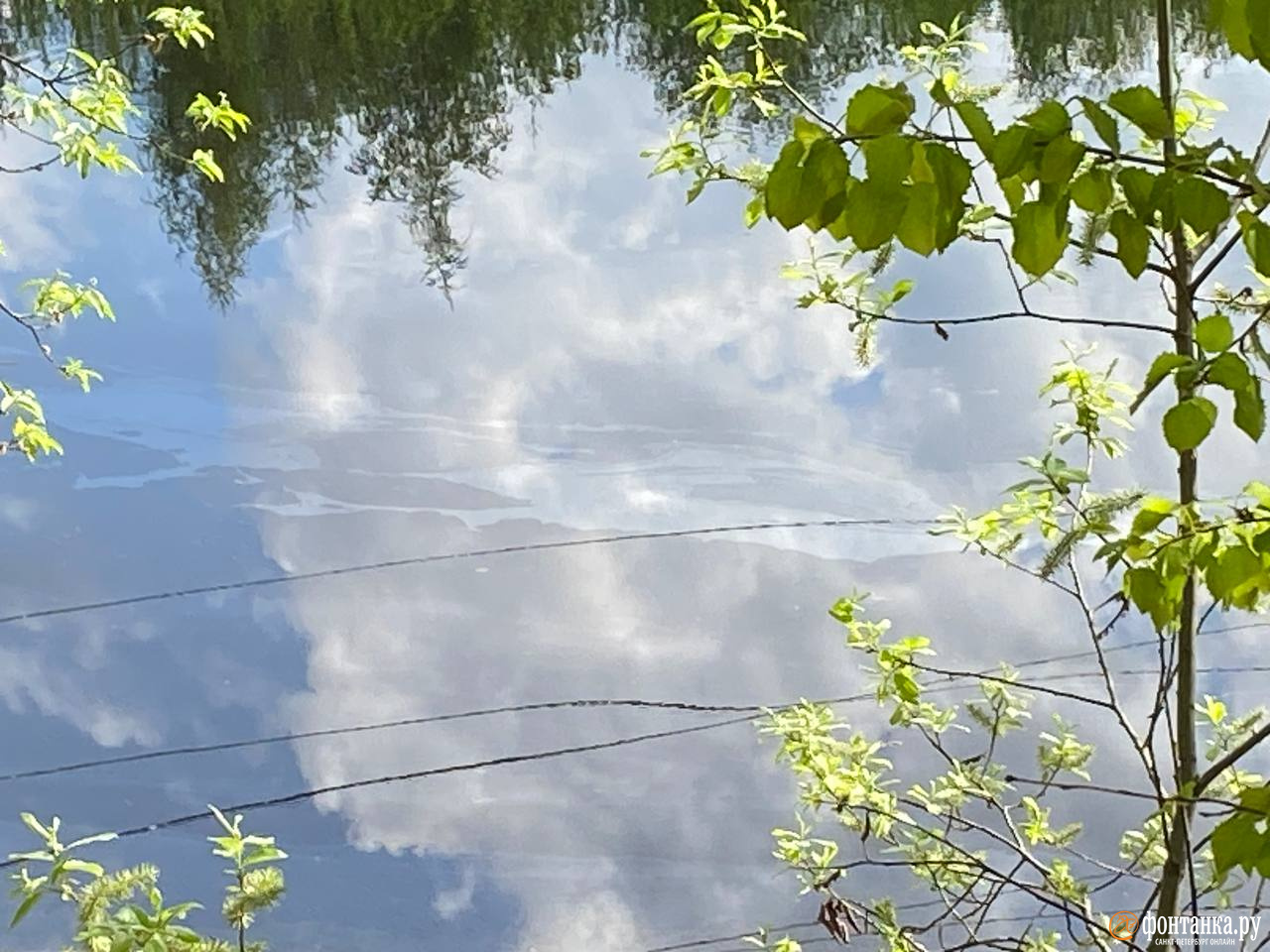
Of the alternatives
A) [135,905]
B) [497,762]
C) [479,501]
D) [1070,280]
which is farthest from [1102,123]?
[479,501]

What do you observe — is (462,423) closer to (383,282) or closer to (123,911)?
(383,282)

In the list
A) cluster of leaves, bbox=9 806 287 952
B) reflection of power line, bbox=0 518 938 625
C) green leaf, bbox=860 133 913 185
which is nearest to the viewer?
green leaf, bbox=860 133 913 185

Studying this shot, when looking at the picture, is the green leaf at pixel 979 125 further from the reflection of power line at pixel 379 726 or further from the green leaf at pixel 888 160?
the reflection of power line at pixel 379 726

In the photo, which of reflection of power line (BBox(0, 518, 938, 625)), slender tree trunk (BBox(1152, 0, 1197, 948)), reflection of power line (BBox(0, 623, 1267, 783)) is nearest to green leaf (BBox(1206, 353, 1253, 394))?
slender tree trunk (BBox(1152, 0, 1197, 948))

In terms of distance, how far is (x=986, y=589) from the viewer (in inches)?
89.7

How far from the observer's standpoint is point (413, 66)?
15.9ft

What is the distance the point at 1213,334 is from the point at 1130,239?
5 cm

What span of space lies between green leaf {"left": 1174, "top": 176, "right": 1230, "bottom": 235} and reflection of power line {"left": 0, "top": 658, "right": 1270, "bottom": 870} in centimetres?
157

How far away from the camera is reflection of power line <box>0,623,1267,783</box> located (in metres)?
2.04

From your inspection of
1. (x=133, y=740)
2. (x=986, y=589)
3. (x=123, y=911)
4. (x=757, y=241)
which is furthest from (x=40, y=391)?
(x=123, y=911)

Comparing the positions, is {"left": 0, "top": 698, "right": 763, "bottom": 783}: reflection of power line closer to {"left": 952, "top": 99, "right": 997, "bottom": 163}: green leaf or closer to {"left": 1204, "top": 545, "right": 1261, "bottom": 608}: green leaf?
{"left": 1204, "top": 545, "right": 1261, "bottom": 608}: green leaf

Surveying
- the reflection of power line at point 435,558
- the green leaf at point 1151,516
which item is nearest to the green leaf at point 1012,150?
the green leaf at point 1151,516

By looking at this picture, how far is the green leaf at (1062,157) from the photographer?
1.49 ft

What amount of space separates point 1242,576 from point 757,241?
9.92 feet
